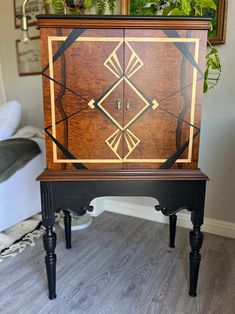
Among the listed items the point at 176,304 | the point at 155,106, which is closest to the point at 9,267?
the point at 176,304

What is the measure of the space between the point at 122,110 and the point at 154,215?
117 cm

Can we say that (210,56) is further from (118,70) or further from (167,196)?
(167,196)

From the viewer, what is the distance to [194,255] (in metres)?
1.18

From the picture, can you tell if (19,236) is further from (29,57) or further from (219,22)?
(219,22)

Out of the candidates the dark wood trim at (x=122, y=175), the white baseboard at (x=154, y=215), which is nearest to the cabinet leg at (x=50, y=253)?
the dark wood trim at (x=122, y=175)

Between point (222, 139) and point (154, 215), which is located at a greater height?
point (222, 139)

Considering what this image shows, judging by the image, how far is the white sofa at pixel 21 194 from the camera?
1694mm

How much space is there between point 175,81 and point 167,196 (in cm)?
48

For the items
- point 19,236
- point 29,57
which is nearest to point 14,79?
point 29,57

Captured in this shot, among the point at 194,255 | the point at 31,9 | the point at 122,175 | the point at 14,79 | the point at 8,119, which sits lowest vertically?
the point at 194,255

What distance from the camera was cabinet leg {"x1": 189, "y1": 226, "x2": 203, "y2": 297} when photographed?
3.80 feet

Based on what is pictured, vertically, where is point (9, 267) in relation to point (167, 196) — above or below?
below

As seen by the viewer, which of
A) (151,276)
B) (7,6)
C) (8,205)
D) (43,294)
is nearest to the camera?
(43,294)

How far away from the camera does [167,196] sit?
1.13m
